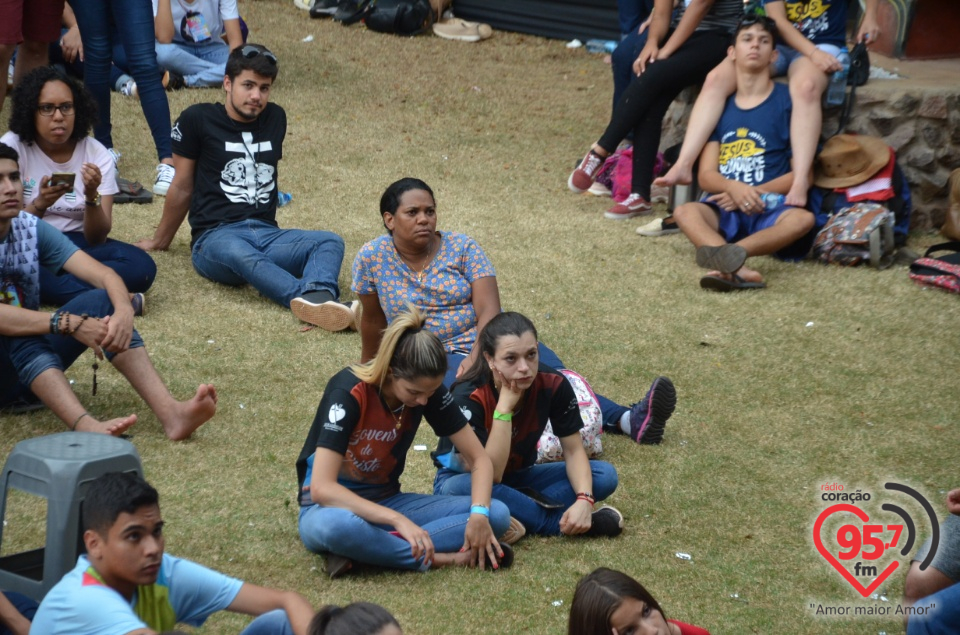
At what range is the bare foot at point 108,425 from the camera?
→ 12.6ft

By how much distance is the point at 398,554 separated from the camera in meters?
3.28

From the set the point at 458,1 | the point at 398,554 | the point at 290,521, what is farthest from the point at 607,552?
the point at 458,1

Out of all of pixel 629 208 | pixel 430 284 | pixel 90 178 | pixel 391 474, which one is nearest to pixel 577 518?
pixel 391 474

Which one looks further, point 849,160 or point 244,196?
point 849,160

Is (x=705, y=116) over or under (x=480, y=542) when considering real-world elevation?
over

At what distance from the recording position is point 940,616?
278cm

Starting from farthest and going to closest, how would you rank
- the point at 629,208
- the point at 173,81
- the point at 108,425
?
the point at 173,81 < the point at 629,208 < the point at 108,425

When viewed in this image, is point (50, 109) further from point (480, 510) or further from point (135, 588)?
point (135, 588)

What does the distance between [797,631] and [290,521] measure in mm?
1652

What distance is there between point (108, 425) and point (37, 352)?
406 millimetres

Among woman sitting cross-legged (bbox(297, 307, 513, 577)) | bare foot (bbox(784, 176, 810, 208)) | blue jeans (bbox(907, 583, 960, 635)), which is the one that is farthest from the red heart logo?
bare foot (bbox(784, 176, 810, 208))

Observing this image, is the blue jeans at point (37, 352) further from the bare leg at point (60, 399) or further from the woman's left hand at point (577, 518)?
the woman's left hand at point (577, 518)

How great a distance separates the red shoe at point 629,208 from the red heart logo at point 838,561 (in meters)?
3.42

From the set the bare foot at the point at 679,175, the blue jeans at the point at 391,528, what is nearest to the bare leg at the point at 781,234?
the bare foot at the point at 679,175
